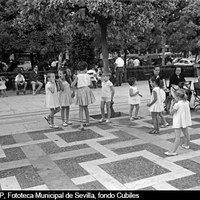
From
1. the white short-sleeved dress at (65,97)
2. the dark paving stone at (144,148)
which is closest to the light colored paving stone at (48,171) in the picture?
the dark paving stone at (144,148)

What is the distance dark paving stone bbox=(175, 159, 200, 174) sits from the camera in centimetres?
480

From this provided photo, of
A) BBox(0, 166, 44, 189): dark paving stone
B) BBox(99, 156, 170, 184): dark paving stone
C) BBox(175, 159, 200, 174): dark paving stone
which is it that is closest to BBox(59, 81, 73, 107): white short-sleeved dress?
BBox(0, 166, 44, 189): dark paving stone

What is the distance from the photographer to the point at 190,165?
4977 mm

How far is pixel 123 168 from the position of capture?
4914mm

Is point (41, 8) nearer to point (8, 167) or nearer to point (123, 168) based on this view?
point (8, 167)

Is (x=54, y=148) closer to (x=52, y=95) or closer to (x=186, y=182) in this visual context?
(x=52, y=95)

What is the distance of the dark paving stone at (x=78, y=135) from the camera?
6.74 meters

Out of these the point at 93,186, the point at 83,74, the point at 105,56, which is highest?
the point at 105,56

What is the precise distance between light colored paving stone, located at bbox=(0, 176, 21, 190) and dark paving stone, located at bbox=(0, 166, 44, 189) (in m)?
0.06

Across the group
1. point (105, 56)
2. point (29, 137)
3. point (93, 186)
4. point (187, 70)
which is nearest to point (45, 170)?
point (93, 186)

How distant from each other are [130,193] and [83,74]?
166 inches

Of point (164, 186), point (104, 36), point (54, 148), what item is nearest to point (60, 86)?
point (54, 148)

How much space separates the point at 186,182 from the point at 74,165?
1.87 m

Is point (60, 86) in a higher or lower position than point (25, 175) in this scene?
higher
